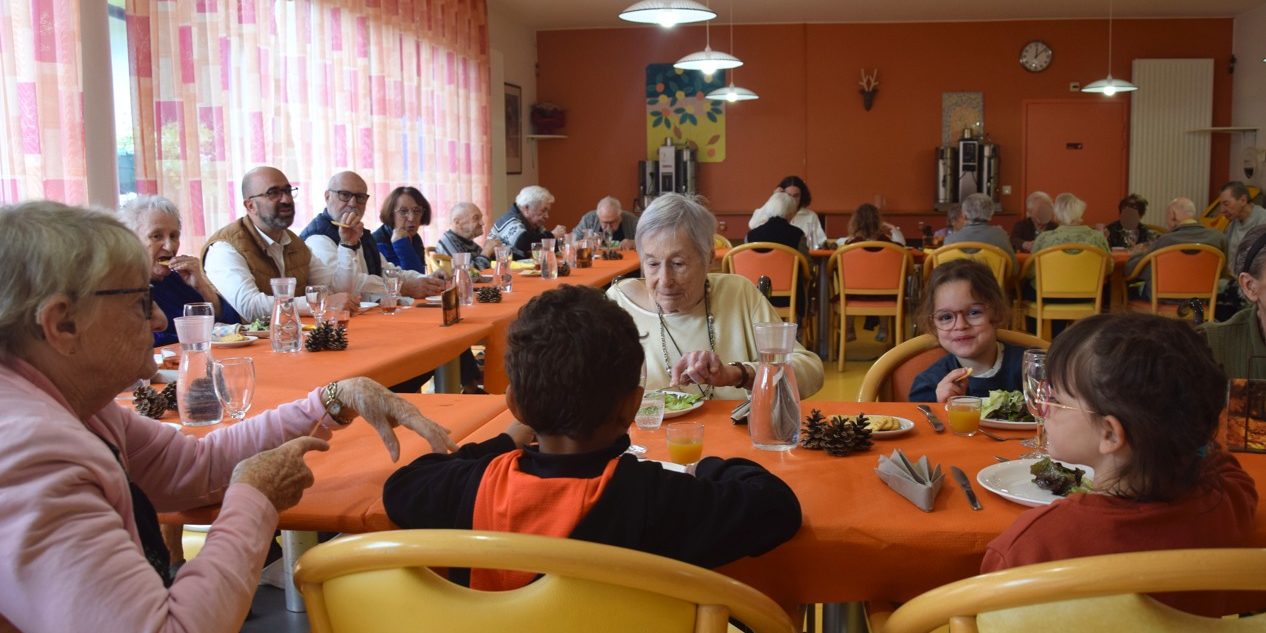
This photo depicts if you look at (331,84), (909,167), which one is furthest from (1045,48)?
(331,84)

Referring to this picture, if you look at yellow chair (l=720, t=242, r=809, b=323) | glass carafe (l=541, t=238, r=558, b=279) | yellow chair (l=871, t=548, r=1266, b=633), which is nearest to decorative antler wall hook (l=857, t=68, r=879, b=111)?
yellow chair (l=720, t=242, r=809, b=323)

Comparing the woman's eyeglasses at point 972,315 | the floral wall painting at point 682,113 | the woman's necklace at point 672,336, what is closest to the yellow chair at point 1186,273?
the woman's eyeglasses at point 972,315

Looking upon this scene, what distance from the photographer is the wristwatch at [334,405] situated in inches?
72.8

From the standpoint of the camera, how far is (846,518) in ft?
5.04

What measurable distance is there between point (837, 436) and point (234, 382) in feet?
3.97

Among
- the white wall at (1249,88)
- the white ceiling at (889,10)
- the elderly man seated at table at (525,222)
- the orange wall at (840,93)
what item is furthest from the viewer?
the orange wall at (840,93)

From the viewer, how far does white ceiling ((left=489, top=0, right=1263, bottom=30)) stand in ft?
35.1

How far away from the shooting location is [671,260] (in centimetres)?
278

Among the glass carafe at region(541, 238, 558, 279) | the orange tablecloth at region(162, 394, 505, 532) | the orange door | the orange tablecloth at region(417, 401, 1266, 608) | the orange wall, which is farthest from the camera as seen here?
the orange door

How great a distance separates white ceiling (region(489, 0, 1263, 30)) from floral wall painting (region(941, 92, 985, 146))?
0.86 metres

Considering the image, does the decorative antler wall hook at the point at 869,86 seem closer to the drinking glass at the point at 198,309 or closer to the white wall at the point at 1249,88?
the white wall at the point at 1249,88

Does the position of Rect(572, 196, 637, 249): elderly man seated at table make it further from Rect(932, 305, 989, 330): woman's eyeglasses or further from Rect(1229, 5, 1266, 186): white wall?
Rect(1229, 5, 1266, 186): white wall

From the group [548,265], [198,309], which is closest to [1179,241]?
[548,265]

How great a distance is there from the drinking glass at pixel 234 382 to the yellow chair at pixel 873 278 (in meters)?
5.24
